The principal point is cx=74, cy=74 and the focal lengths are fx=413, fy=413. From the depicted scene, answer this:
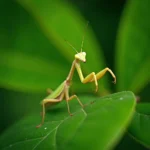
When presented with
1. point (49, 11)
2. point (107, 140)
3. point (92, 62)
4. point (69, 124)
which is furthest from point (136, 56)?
point (107, 140)

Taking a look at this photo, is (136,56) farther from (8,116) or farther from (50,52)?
(8,116)

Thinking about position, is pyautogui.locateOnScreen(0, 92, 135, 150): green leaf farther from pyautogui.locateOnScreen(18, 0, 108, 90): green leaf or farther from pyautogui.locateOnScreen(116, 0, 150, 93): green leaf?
pyautogui.locateOnScreen(18, 0, 108, 90): green leaf

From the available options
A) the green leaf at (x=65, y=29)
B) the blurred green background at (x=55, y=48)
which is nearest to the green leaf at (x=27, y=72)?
the blurred green background at (x=55, y=48)

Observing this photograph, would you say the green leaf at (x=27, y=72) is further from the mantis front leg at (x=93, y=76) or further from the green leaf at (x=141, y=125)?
the green leaf at (x=141, y=125)

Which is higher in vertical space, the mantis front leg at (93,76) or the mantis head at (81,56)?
the mantis head at (81,56)

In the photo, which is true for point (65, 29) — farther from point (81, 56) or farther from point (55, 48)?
point (81, 56)

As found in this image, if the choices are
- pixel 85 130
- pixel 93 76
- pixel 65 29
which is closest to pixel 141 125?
pixel 85 130
